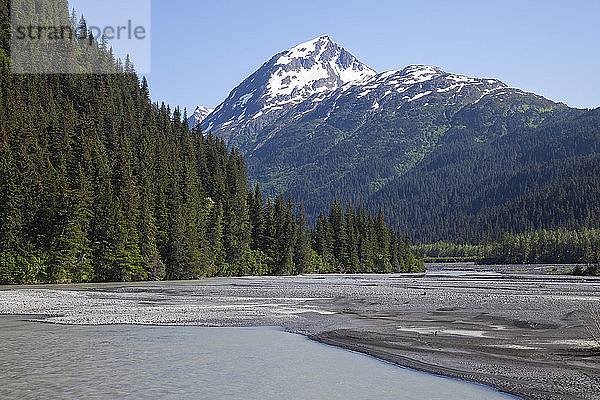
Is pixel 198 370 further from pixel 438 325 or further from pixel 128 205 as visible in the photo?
pixel 128 205

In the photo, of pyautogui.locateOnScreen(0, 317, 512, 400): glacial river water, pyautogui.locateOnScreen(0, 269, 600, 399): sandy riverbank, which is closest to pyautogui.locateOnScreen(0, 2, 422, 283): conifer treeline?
pyautogui.locateOnScreen(0, 269, 600, 399): sandy riverbank

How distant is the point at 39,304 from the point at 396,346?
96.2 feet

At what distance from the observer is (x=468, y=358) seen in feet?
61.8

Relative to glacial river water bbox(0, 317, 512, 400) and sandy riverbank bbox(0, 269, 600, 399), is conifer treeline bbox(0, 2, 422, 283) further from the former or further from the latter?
glacial river water bbox(0, 317, 512, 400)

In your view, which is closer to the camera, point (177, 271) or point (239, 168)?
point (177, 271)

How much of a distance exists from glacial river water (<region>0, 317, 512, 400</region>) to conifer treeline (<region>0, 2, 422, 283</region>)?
5649cm

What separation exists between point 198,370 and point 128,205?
247ft

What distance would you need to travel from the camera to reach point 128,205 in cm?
8900

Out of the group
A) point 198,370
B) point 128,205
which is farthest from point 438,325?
point 128,205

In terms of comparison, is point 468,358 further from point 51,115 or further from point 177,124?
point 177,124

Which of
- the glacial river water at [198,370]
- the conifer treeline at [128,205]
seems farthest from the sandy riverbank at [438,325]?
the conifer treeline at [128,205]

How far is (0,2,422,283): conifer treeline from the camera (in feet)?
251

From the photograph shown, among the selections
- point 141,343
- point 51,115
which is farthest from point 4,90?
point 141,343

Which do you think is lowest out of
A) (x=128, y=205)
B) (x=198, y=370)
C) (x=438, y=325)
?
(x=438, y=325)
